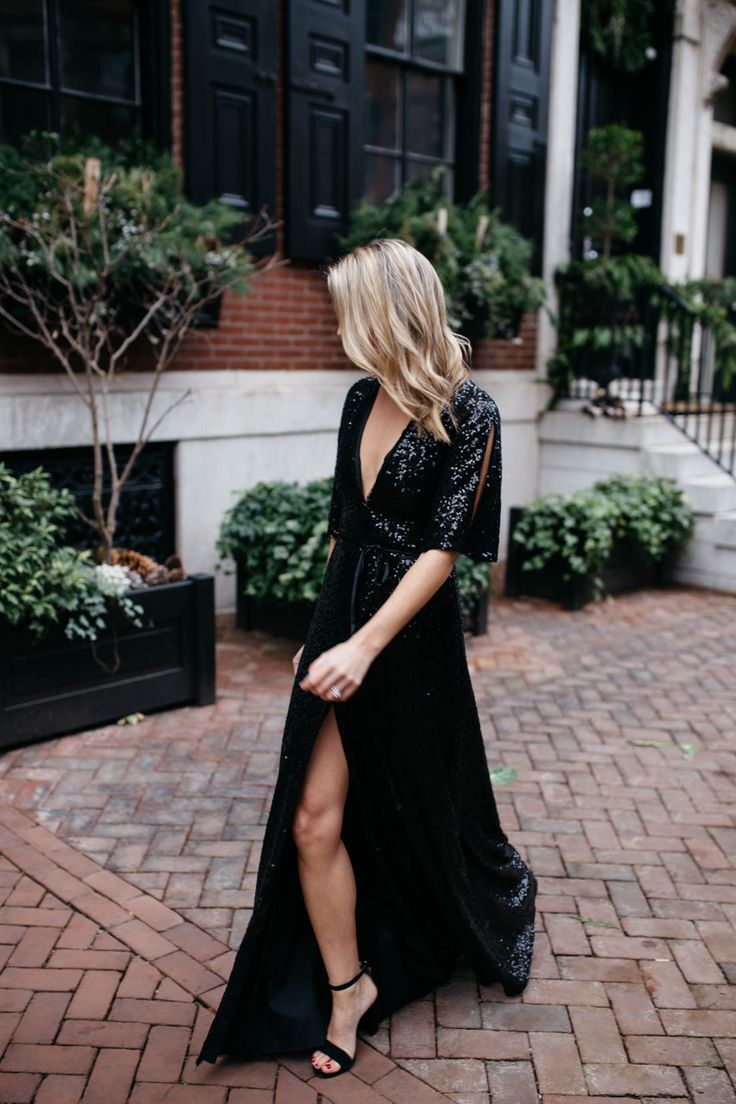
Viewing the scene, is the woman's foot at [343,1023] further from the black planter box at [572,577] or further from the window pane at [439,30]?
the window pane at [439,30]

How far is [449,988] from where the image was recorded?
3.00 meters

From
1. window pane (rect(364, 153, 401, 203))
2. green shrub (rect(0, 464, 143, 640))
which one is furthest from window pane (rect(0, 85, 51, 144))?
window pane (rect(364, 153, 401, 203))

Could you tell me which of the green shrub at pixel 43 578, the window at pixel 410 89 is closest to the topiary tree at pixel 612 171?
the window at pixel 410 89

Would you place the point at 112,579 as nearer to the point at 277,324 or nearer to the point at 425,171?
the point at 277,324

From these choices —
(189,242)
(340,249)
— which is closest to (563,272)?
(340,249)

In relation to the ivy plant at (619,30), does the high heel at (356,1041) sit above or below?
below

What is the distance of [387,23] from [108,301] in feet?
12.1

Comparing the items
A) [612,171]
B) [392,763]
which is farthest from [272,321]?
[392,763]

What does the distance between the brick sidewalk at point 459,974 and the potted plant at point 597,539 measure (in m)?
1.59

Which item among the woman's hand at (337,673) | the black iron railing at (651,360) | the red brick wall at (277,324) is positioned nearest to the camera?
the woman's hand at (337,673)

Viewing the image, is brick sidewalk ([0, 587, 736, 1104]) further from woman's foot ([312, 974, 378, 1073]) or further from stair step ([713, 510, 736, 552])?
stair step ([713, 510, 736, 552])

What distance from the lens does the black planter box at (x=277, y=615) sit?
20.5ft

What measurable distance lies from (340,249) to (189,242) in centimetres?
168

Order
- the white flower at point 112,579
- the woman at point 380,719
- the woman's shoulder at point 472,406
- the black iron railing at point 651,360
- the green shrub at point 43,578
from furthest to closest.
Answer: the black iron railing at point 651,360, the white flower at point 112,579, the green shrub at point 43,578, the woman's shoulder at point 472,406, the woman at point 380,719
